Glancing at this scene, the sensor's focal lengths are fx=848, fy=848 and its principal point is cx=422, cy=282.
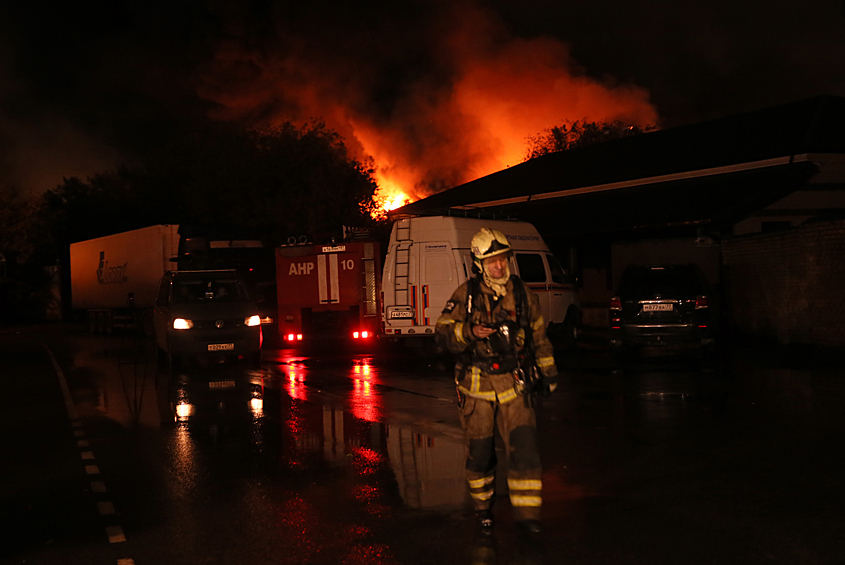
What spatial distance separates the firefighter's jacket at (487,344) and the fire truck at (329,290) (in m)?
12.1

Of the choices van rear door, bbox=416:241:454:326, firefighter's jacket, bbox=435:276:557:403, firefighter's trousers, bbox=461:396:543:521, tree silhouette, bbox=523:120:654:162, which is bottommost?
firefighter's trousers, bbox=461:396:543:521

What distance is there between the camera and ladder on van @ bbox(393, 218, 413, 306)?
52.5ft

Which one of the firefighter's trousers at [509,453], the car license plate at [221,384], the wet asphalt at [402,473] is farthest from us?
the car license plate at [221,384]

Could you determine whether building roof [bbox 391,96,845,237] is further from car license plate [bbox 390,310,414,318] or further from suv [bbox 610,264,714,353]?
suv [bbox 610,264,714,353]

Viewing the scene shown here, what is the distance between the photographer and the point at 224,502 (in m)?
6.24

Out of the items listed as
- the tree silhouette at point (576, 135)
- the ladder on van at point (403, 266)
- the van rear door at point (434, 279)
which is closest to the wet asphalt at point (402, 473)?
the van rear door at point (434, 279)

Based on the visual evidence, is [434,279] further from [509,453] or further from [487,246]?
[509,453]

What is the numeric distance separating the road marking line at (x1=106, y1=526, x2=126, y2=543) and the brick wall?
13.6m

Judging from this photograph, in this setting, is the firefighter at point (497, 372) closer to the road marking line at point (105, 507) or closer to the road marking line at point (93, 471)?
the road marking line at point (93, 471)

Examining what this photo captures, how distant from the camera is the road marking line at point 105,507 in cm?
605

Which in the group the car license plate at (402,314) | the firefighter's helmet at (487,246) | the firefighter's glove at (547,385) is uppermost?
the firefighter's helmet at (487,246)

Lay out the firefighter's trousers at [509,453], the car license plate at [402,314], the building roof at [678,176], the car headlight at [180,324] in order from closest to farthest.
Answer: the firefighter's trousers at [509,453] → the car headlight at [180,324] → the car license plate at [402,314] → the building roof at [678,176]

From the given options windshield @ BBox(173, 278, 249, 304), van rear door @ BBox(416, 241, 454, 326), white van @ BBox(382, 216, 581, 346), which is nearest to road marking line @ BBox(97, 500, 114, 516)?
white van @ BBox(382, 216, 581, 346)

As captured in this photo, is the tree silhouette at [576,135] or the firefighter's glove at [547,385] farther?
the tree silhouette at [576,135]
